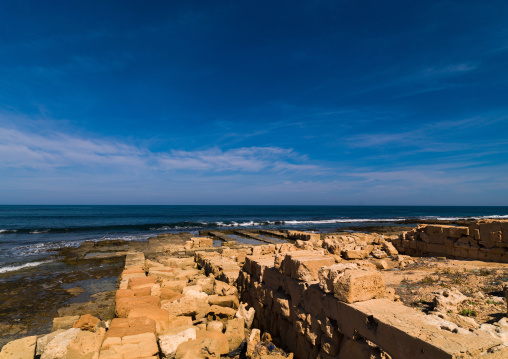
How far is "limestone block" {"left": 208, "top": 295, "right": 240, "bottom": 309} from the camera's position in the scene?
678 centimetres

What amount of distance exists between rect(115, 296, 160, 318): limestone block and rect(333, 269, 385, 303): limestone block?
3.79 m

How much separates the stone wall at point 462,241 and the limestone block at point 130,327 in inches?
438

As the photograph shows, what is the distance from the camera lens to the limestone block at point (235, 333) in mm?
5263

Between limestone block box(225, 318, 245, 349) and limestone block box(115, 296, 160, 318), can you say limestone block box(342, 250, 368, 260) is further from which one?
limestone block box(115, 296, 160, 318)

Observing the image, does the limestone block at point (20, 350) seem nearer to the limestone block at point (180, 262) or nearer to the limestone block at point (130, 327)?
the limestone block at point (130, 327)

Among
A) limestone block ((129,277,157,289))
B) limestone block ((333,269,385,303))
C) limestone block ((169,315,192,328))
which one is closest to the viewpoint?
limestone block ((333,269,385,303))

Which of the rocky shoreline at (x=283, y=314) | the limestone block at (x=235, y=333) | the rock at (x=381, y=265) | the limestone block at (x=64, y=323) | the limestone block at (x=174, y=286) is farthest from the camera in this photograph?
the rock at (x=381, y=265)

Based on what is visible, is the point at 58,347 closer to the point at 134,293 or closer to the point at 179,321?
the point at 179,321

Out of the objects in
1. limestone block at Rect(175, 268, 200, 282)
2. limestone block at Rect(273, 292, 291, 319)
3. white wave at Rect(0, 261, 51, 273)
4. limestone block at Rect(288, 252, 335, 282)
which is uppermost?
limestone block at Rect(288, 252, 335, 282)

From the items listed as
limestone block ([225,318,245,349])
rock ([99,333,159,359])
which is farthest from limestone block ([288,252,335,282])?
rock ([99,333,159,359])

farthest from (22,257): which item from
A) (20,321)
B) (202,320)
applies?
(202,320)

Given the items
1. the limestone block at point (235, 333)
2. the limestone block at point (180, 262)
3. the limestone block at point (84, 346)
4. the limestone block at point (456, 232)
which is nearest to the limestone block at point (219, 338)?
the limestone block at point (235, 333)

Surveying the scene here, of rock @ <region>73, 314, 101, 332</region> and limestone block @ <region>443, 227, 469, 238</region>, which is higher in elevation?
limestone block @ <region>443, 227, 469, 238</region>

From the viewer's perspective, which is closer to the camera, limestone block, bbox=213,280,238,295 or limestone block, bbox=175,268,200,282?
limestone block, bbox=213,280,238,295
